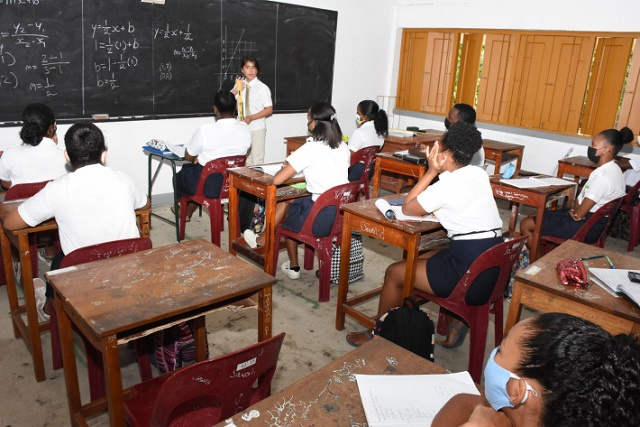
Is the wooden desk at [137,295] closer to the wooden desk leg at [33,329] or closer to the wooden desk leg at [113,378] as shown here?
the wooden desk leg at [113,378]

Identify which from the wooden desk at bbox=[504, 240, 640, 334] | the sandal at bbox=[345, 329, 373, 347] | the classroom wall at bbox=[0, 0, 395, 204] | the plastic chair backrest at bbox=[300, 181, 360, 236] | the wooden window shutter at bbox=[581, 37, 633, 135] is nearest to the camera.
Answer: the wooden desk at bbox=[504, 240, 640, 334]

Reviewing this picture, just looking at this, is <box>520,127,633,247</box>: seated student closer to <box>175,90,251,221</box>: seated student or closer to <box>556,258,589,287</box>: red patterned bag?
<box>556,258,589,287</box>: red patterned bag

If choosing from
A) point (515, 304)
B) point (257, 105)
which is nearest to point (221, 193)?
point (257, 105)

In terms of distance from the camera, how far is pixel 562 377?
83cm

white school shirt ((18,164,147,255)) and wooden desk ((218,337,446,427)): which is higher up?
white school shirt ((18,164,147,255))

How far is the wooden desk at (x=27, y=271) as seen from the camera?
2262 millimetres

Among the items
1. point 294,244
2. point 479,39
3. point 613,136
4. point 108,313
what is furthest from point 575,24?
point 108,313

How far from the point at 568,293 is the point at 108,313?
5.32ft

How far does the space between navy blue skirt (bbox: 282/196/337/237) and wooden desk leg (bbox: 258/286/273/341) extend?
138cm

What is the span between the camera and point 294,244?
3801mm

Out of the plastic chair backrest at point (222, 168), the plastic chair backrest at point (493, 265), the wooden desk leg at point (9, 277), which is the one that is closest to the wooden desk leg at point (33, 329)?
the wooden desk leg at point (9, 277)

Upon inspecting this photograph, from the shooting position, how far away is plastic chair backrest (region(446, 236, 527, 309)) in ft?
7.75

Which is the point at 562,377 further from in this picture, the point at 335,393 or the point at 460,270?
the point at 460,270

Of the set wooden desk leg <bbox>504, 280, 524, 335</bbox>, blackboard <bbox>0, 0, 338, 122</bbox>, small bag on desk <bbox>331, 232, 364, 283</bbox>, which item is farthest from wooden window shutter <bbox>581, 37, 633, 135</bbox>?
wooden desk leg <bbox>504, 280, 524, 335</bbox>
